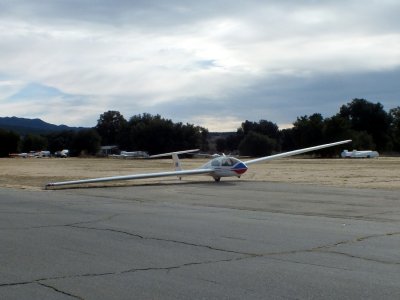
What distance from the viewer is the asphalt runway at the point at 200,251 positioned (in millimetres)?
7121

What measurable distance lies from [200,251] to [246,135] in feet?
422

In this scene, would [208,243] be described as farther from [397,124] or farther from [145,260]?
[397,124]

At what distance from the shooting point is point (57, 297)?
675 centimetres

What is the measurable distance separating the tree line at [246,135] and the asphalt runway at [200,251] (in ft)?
268

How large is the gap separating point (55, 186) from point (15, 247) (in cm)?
1913

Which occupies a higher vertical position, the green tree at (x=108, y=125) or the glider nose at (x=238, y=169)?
the green tree at (x=108, y=125)

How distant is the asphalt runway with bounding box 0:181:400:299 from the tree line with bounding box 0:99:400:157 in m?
81.7

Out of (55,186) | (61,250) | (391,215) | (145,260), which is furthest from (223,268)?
(55,186)

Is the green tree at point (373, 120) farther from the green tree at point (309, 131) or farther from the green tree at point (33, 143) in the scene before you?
the green tree at point (33, 143)

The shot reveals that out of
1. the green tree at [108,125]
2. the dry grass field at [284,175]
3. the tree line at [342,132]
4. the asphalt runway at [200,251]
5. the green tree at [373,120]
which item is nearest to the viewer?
the asphalt runway at [200,251]

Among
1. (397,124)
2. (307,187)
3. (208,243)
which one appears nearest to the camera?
(208,243)

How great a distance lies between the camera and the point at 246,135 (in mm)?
137750

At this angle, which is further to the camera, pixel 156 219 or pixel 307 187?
pixel 307 187

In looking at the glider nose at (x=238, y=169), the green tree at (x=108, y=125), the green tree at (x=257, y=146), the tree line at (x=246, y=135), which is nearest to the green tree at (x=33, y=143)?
the tree line at (x=246, y=135)
